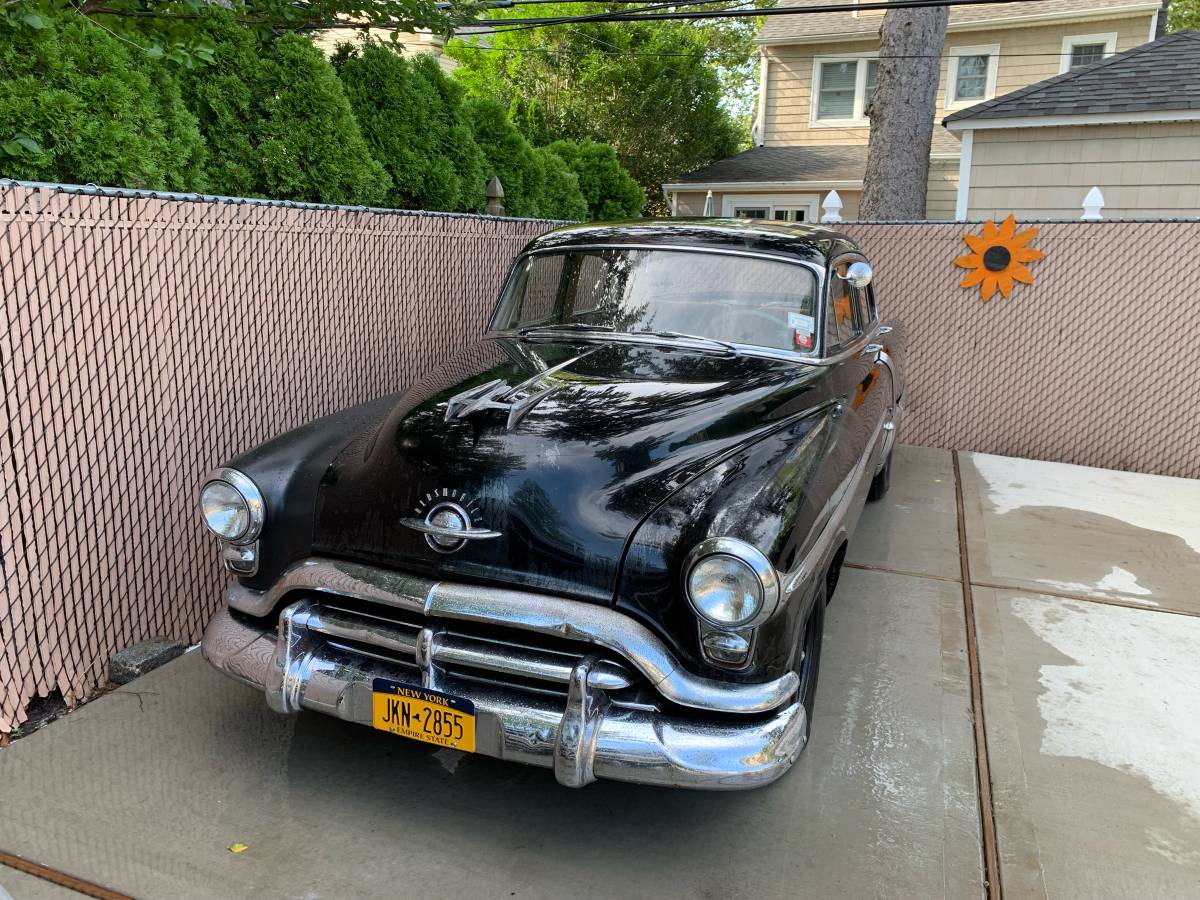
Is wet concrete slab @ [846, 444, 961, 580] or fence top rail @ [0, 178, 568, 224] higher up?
fence top rail @ [0, 178, 568, 224]

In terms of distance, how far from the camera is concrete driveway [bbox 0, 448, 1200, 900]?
255cm

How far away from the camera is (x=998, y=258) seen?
291 inches

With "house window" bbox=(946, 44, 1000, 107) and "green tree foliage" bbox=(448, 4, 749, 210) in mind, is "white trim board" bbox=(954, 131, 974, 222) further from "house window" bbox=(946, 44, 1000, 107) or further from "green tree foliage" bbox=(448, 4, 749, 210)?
"green tree foliage" bbox=(448, 4, 749, 210)

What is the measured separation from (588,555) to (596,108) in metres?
21.7

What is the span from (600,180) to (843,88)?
5791 mm

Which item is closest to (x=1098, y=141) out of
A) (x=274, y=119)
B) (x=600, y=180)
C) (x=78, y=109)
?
(x=600, y=180)

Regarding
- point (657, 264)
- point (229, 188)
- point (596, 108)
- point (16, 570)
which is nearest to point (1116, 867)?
point (657, 264)

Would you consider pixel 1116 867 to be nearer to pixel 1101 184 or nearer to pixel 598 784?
pixel 598 784

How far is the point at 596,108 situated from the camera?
22.5 metres

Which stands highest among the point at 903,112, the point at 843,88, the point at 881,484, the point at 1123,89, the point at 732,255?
the point at 843,88

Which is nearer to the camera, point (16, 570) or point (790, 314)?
point (16, 570)

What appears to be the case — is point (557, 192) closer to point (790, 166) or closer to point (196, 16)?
point (196, 16)

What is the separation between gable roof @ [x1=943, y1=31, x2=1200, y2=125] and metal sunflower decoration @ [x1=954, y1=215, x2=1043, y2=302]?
10.4ft

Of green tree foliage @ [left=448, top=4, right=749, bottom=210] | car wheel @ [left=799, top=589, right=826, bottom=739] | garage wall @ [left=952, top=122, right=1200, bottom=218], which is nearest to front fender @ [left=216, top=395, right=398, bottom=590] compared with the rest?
car wheel @ [left=799, top=589, right=826, bottom=739]
